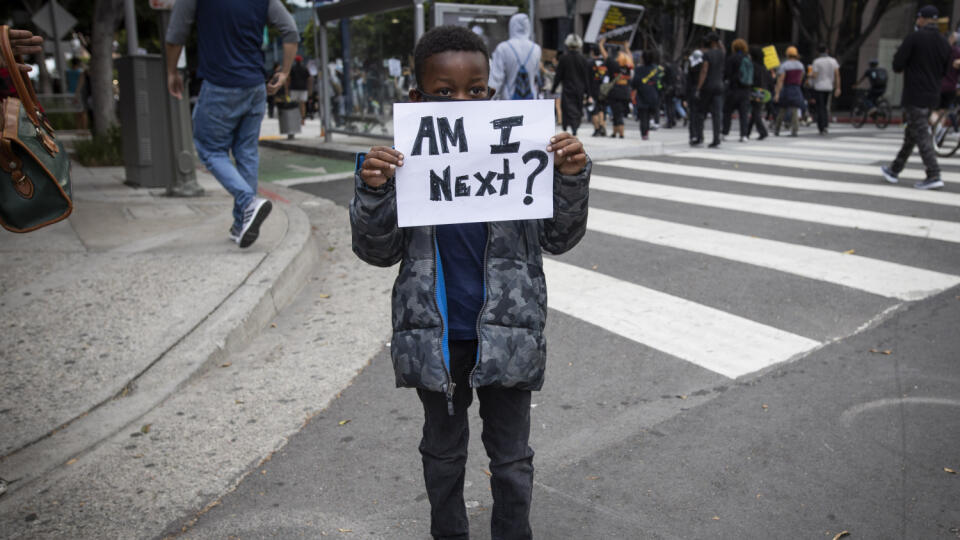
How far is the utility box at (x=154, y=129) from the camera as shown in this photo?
8266mm

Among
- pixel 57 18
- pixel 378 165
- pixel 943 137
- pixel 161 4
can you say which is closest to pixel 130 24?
pixel 161 4

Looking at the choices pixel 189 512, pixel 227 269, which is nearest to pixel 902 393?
pixel 189 512

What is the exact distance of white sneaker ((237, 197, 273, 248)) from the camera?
5.51m

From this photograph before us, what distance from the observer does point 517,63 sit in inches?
408

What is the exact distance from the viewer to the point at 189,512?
2.77 meters

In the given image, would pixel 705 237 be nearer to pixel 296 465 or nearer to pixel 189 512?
pixel 296 465

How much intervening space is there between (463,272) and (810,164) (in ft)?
32.2

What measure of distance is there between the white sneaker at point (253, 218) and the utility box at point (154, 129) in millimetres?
2991

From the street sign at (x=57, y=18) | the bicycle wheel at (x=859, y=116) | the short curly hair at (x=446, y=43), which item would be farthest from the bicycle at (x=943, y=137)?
the street sign at (x=57, y=18)

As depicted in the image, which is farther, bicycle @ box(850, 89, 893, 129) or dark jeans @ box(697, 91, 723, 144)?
bicycle @ box(850, 89, 893, 129)

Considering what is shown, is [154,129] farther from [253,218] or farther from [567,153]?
[567,153]

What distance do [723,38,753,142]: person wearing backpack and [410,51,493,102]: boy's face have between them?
12823mm

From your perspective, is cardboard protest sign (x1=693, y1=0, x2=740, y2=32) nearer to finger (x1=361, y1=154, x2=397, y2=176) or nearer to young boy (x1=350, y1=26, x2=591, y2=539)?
young boy (x1=350, y1=26, x2=591, y2=539)

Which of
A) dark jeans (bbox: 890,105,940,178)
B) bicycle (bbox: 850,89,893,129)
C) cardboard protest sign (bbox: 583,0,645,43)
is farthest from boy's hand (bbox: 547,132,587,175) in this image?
bicycle (bbox: 850,89,893,129)
